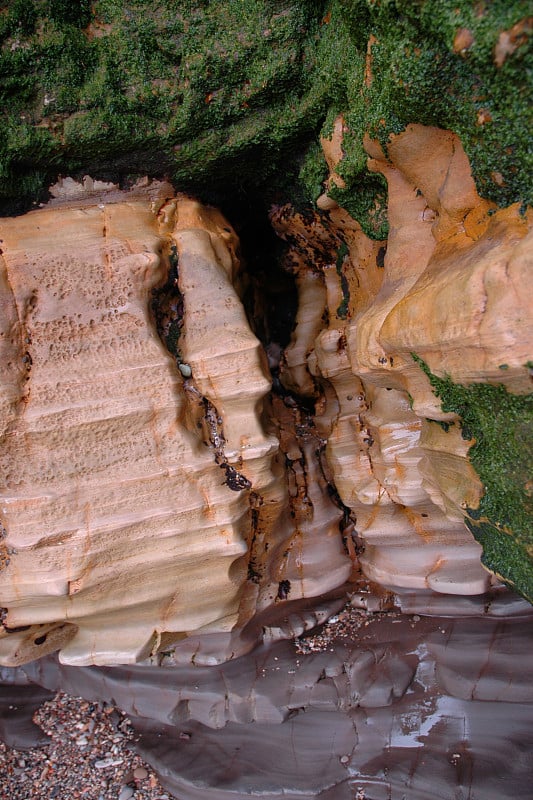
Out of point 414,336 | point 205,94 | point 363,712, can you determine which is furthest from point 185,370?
point 363,712

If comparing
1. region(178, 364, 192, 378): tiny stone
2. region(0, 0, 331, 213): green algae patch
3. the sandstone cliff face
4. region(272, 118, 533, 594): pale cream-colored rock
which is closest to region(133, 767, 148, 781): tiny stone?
the sandstone cliff face

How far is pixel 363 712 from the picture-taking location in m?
3.22

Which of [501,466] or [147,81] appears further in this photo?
[147,81]

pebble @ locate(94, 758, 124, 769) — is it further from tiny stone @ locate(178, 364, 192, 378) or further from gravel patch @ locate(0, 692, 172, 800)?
tiny stone @ locate(178, 364, 192, 378)

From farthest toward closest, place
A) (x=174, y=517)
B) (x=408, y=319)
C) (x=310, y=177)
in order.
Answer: (x=310, y=177) < (x=174, y=517) < (x=408, y=319)

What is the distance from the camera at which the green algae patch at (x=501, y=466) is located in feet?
5.56

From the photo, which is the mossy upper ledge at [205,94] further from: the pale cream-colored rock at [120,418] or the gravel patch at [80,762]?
the gravel patch at [80,762]

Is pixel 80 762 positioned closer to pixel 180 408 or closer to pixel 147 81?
pixel 180 408

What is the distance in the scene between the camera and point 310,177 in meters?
2.58

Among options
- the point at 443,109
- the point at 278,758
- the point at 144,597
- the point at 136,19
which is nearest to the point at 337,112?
the point at 443,109

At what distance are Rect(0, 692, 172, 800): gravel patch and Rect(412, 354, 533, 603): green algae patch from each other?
9.09ft

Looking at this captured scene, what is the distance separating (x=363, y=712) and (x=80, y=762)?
1.96 metres

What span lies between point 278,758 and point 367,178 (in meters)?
3.34

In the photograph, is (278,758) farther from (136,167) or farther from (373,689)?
(136,167)
